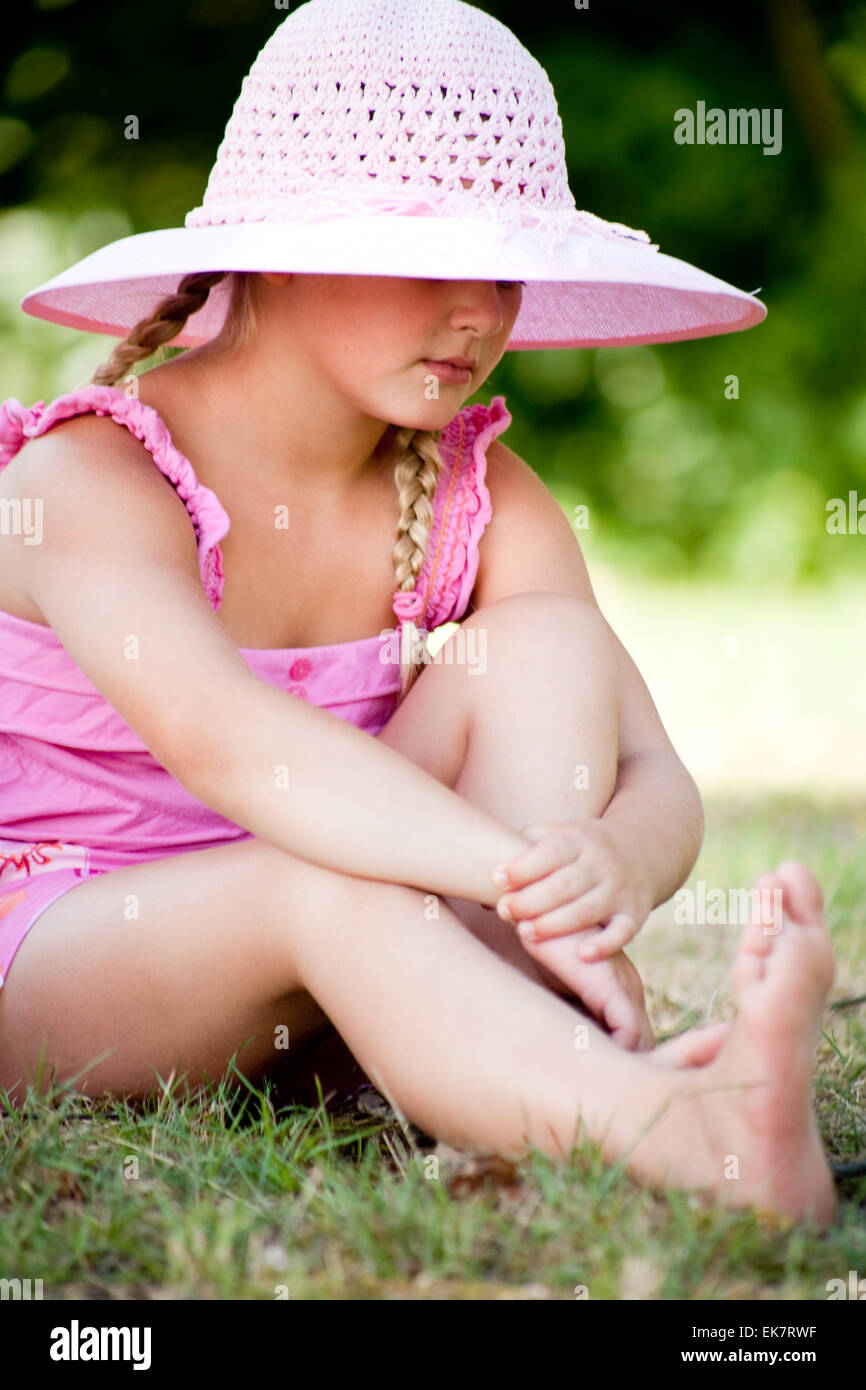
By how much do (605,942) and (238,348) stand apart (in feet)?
2.54

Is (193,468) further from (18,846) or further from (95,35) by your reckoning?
(95,35)

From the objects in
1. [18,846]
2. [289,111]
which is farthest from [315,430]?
[18,846]

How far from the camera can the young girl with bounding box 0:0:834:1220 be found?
4.17 feet

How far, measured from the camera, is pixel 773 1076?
1.17 meters

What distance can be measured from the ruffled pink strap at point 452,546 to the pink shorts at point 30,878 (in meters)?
0.45

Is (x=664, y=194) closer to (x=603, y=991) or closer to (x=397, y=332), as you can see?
(x=397, y=332)

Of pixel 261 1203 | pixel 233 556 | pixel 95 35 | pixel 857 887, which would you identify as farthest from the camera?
pixel 95 35

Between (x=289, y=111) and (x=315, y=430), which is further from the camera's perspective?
(x=315, y=430)

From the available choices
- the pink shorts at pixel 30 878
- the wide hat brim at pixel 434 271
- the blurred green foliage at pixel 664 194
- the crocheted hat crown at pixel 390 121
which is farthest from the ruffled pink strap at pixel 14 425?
the blurred green foliage at pixel 664 194

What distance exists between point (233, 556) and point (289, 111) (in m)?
0.45

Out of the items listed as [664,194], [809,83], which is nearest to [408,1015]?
[664,194]

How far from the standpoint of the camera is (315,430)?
5.68 ft

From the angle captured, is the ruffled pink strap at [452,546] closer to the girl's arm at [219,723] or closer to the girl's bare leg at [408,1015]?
the girl's bare leg at [408,1015]

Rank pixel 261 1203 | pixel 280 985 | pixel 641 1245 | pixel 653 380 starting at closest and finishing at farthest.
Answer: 1. pixel 641 1245
2. pixel 261 1203
3. pixel 280 985
4. pixel 653 380
